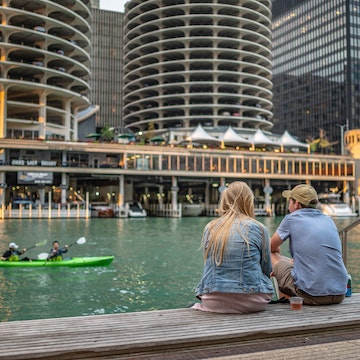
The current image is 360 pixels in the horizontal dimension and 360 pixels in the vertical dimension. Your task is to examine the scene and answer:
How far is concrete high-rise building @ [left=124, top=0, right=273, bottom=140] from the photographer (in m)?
90.9

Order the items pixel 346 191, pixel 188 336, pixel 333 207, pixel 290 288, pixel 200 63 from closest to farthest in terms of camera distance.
Result: pixel 188 336 < pixel 290 288 < pixel 333 207 < pixel 346 191 < pixel 200 63

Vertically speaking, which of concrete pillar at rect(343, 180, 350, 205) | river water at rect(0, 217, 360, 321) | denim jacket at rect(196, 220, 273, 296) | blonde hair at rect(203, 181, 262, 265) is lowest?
river water at rect(0, 217, 360, 321)

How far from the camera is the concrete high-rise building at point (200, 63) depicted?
90938 millimetres

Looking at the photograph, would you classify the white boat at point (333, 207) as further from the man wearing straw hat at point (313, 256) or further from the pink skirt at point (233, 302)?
the pink skirt at point (233, 302)

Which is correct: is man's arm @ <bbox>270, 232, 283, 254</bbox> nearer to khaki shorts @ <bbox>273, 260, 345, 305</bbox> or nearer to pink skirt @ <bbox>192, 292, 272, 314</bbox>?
khaki shorts @ <bbox>273, 260, 345, 305</bbox>

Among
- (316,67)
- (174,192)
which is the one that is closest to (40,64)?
(174,192)

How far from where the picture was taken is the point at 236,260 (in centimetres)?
555

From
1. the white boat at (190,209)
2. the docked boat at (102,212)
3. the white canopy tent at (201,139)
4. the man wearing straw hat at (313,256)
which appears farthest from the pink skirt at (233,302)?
the white canopy tent at (201,139)

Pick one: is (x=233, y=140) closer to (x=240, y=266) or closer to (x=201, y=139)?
(x=201, y=139)

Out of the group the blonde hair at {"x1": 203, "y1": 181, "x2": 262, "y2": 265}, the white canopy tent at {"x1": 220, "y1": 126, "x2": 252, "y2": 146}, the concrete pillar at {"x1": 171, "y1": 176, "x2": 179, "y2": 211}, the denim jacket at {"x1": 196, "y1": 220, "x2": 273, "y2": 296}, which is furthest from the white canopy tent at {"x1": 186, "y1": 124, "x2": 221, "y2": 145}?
the denim jacket at {"x1": 196, "y1": 220, "x2": 273, "y2": 296}

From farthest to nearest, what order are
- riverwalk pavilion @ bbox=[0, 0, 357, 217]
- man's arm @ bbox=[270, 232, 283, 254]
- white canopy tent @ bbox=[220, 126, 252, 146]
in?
white canopy tent @ bbox=[220, 126, 252, 146]
riverwalk pavilion @ bbox=[0, 0, 357, 217]
man's arm @ bbox=[270, 232, 283, 254]

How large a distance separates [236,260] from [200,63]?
9029 centimetres

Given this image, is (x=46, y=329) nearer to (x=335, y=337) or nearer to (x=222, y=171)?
(x=335, y=337)

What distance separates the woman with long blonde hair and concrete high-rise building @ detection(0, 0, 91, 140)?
6690cm
